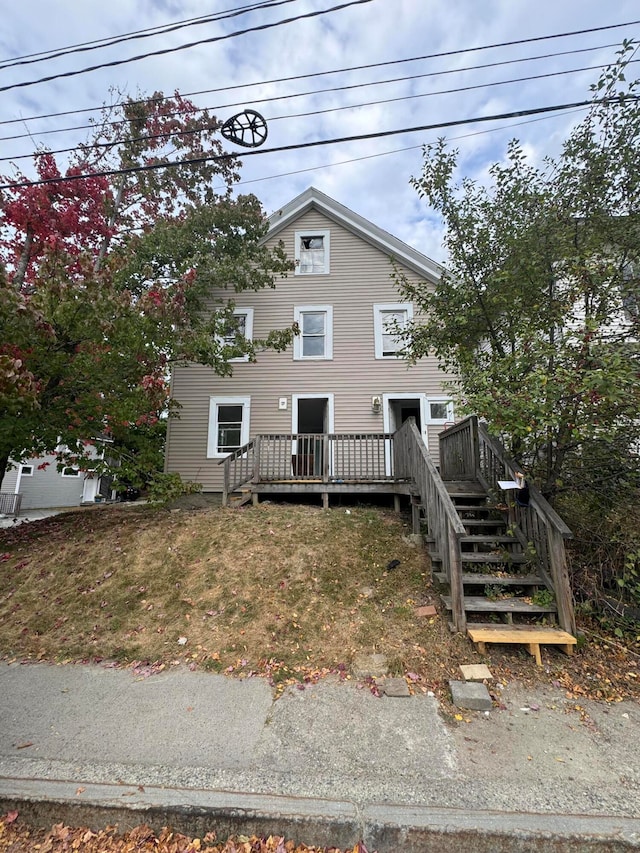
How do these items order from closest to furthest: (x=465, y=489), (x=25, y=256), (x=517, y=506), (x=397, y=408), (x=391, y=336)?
(x=517, y=506)
(x=465, y=489)
(x=25, y=256)
(x=391, y=336)
(x=397, y=408)

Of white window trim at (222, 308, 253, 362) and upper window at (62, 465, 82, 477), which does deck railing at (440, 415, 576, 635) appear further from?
upper window at (62, 465, 82, 477)

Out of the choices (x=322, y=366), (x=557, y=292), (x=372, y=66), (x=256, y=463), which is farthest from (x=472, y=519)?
(x=322, y=366)

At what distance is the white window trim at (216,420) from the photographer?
10.8 metres

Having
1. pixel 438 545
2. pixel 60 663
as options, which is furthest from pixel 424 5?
pixel 60 663

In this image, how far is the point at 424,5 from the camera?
181 inches

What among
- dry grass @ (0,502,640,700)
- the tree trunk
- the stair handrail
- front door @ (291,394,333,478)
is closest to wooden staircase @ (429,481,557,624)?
the stair handrail

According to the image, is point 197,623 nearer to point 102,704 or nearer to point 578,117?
point 102,704

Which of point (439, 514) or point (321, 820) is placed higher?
point (439, 514)

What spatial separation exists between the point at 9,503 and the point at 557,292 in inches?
851

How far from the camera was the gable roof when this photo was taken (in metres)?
11.3

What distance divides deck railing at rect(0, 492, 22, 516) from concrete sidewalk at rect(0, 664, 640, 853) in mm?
17517

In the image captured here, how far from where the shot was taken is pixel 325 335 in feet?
36.6

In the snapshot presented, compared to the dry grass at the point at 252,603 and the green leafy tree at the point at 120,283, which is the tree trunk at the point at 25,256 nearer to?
the green leafy tree at the point at 120,283

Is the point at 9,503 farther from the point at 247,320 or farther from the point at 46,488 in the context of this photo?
the point at 247,320
